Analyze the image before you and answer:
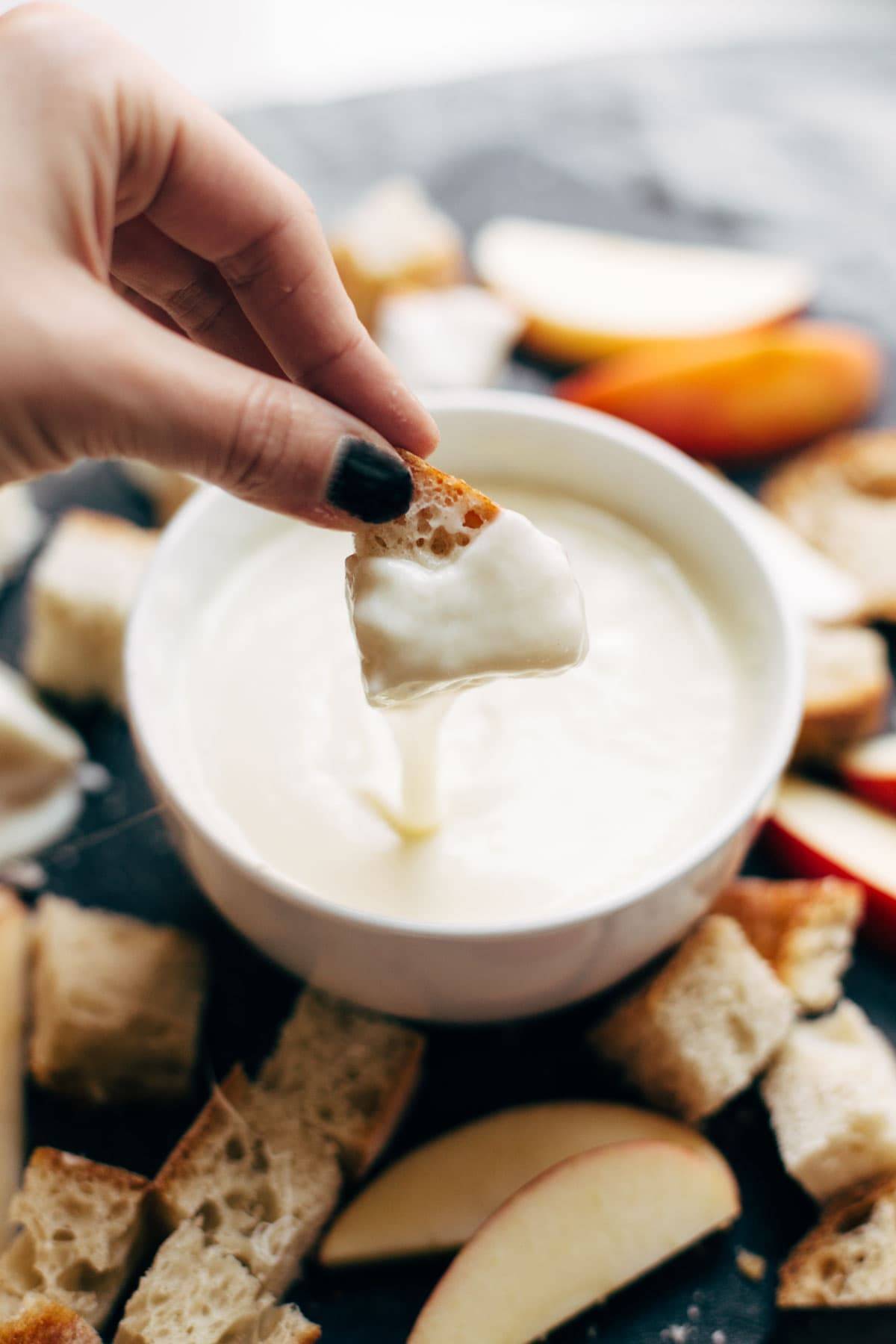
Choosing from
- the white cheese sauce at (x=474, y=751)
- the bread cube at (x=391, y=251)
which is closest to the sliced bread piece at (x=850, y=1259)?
the white cheese sauce at (x=474, y=751)

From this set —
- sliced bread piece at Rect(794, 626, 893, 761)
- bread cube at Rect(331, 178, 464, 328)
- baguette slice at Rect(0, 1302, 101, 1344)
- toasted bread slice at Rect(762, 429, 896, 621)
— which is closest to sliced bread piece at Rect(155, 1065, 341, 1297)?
baguette slice at Rect(0, 1302, 101, 1344)

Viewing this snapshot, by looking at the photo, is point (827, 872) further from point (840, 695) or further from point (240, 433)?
point (240, 433)

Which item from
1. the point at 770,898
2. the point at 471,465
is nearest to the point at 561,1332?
the point at 770,898

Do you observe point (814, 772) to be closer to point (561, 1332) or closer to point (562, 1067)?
point (562, 1067)

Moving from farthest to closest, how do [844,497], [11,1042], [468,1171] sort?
[844,497], [11,1042], [468,1171]

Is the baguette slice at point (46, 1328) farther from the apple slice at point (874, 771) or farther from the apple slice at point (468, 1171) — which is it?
the apple slice at point (874, 771)

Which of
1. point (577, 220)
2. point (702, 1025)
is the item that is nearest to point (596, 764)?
point (702, 1025)

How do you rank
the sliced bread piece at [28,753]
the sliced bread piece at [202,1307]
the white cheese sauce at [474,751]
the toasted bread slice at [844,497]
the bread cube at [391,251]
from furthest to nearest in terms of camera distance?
the bread cube at [391,251] < the toasted bread slice at [844,497] < the sliced bread piece at [28,753] < the white cheese sauce at [474,751] < the sliced bread piece at [202,1307]
